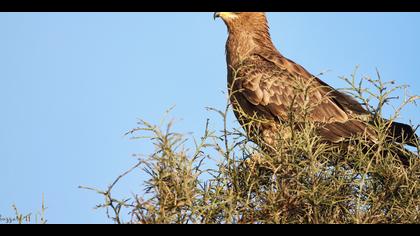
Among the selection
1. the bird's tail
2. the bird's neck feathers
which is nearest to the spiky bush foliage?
the bird's tail

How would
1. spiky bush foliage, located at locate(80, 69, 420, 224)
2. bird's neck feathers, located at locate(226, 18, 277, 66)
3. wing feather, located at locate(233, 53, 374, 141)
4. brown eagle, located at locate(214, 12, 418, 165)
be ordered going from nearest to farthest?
spiky bush foliage, located at locate(80, 69, 420, 224), brown eagle, located at locate(214, 12, 418, 165), wing feather, located at locate(233, 53, 374, 141), bird's neck feathers, located at locate(226, 18, 277, 66)

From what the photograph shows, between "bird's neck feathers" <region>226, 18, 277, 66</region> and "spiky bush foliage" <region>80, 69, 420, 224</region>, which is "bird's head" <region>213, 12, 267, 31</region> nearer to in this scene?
"bird's neck feathers" <region>226, 18, 277, 66</region>

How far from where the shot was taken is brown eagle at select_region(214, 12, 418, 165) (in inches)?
292

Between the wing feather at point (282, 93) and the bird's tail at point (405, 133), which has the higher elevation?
the wing feather at point (282, 93)

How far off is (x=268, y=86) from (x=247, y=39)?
3.55 feet

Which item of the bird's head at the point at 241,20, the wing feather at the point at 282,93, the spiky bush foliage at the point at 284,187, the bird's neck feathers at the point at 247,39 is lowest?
the spiky bush foliage at the point at 284,187

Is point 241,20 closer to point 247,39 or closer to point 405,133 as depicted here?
point 247,39

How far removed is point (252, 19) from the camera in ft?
31.4

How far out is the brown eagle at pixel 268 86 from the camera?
7.42 metres

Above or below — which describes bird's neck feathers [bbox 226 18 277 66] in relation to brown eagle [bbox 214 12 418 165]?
above

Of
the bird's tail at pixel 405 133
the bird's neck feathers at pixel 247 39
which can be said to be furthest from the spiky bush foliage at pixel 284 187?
the bird's neck feathers at pixel 247 39

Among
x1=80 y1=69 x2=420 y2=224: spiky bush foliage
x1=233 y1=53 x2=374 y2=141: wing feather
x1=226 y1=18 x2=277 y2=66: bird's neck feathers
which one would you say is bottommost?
x1=80 y1=69 x2=420 y2=224: spiky bush foliage

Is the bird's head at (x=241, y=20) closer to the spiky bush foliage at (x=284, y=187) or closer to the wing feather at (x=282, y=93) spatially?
the wing feather at (x=282, y=93)
